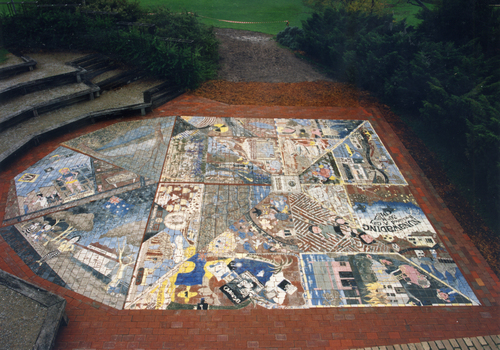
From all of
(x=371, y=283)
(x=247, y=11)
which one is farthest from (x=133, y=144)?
(x=247, y=11)

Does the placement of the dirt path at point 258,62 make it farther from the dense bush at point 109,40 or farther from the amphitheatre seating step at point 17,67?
the amphitheatre seating step at point 17,67

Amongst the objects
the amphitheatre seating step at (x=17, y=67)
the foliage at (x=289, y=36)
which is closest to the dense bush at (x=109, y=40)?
the amphitheatre seating step at (x=17, y=67)

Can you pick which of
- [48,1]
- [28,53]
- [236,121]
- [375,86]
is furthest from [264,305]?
[48,1]

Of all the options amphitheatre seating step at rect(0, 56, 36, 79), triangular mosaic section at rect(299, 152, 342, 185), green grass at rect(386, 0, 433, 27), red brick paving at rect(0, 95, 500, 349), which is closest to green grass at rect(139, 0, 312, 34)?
green grass at rect(386, 0, 433, 27)

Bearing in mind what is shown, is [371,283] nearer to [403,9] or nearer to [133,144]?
[133,144]

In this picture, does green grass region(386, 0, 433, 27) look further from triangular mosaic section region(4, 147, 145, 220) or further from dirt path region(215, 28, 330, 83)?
triangular mosaic section region(4, 147, 145, 220)

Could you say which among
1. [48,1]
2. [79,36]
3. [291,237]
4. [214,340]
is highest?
[48,1]

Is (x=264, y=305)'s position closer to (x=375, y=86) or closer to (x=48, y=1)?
(x=375, y=86)
